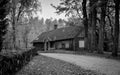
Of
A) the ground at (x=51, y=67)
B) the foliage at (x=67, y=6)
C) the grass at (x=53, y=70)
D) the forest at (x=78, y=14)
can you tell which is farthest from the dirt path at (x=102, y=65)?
the foliage at (x=67, y=6)

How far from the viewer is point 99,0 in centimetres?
1317

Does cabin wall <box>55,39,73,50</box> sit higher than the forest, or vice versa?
the forest

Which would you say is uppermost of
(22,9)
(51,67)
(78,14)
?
(22,9)

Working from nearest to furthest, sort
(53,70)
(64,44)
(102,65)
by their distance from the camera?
(53,70) < (102,65) < (64,44)

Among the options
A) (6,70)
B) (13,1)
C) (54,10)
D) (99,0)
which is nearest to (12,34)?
(13,1)

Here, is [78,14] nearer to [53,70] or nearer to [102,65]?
[102,65]

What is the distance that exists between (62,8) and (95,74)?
1605 cm

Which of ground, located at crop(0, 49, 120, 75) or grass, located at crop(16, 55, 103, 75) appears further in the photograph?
grass, located at crop(16, 55, 103, 75)

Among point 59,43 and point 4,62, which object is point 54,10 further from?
point 4,62

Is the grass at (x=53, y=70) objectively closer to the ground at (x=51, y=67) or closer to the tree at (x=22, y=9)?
the ground at (x=51, y=67)

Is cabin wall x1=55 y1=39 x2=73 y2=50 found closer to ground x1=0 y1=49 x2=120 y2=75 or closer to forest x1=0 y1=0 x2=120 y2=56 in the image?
forest x1=0 y1=0 x2=120 y2=56

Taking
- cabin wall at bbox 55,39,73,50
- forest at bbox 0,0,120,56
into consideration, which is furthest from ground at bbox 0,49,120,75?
cabin wall at bbox 55,39,73,50

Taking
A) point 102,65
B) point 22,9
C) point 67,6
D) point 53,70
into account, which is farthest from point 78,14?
point 53,70

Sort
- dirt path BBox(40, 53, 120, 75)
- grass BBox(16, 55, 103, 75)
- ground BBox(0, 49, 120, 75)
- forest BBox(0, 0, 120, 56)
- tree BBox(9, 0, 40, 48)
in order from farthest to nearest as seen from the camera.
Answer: tree BBox(9, 0, 40, 48) < forest BBox(0, 0, 120, 56) < dirt path BBox(40, 53, 120, 75) < grass BBox(16, 55, 103, 75) < ground BBox(0, 49, 120, 75)
